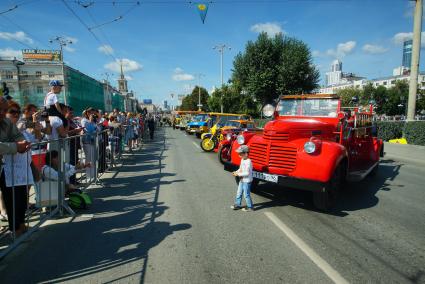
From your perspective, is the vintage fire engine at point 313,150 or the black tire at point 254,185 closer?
the vintage fire engine at point 313,150

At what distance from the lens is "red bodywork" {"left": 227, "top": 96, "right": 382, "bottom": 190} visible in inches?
204

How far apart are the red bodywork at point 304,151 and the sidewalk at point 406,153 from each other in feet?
20.4

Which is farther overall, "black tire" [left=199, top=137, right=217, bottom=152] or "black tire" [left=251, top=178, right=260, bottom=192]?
"black tire" [left=199, top=137, right=217, bottom=152]

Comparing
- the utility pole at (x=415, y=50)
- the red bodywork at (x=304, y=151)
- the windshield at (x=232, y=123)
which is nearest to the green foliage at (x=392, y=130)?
the utility pole at (x=415, y=50)

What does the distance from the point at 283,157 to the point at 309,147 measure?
508mm

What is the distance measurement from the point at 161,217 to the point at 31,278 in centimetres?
218

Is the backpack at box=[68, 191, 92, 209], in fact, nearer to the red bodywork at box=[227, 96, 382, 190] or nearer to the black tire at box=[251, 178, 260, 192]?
the red bodywork at box=[227, 96, 382, 190]

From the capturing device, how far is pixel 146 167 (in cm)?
1021

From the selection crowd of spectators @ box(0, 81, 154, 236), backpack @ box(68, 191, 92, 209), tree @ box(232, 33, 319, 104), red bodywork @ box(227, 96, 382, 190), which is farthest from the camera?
tree @ box(232, 33, 319, 104)

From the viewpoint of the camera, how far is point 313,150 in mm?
5242

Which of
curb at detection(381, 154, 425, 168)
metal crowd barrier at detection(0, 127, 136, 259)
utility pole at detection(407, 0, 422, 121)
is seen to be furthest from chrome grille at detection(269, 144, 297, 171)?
utility pole at detection(407, 0, 422, 121)

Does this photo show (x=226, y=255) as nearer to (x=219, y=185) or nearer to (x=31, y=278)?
(x=31, y=278)

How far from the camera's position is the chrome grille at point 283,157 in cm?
545

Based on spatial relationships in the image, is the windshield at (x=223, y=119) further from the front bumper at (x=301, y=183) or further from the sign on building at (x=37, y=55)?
the sign on building at (x=37, y=55)
